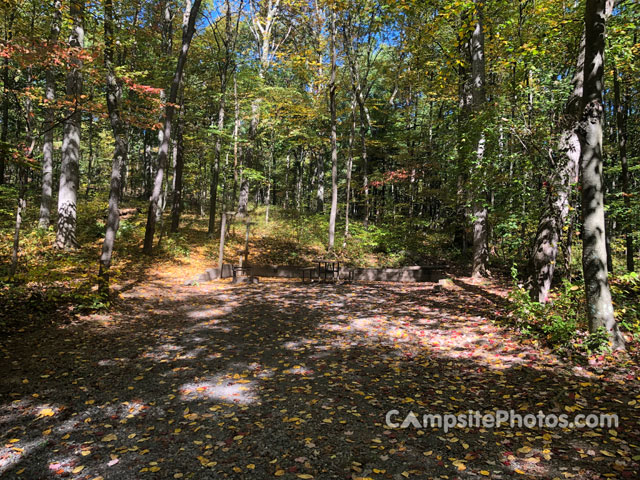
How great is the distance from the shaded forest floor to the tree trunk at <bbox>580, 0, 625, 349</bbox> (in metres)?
0.81

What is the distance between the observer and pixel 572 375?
164 inches

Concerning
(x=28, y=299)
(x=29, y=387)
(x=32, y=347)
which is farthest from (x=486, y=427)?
(x=28, y=299)

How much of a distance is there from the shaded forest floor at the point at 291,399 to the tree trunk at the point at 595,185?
0.81 meters

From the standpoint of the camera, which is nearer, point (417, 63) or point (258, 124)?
point (417, 63)

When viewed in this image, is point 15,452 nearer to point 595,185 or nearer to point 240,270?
point 595,185

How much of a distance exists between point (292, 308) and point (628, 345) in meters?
6.05

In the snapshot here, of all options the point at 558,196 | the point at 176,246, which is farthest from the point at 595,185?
the point at 176,246

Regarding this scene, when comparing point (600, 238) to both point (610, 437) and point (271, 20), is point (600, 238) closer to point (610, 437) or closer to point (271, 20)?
point (610, 437)

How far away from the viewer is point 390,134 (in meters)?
21.1

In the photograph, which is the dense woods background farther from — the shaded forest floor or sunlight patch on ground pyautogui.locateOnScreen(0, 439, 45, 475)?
sunlight patch on ground pyautogui.locateOnScreen(0, 439, 45, 475)

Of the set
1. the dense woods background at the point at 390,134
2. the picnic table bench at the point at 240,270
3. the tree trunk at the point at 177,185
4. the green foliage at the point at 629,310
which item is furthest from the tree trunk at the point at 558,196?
the tree trunk at the point at 177,185

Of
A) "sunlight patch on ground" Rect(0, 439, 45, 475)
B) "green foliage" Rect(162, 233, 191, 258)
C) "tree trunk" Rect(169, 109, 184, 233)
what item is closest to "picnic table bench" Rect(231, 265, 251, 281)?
"green foliage" Rect(162, 233, 191, 258)

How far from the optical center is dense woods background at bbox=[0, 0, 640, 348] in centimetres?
583

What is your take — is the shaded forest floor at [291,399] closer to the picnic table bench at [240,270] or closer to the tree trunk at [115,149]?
A: the tree trunk at [115,149]
